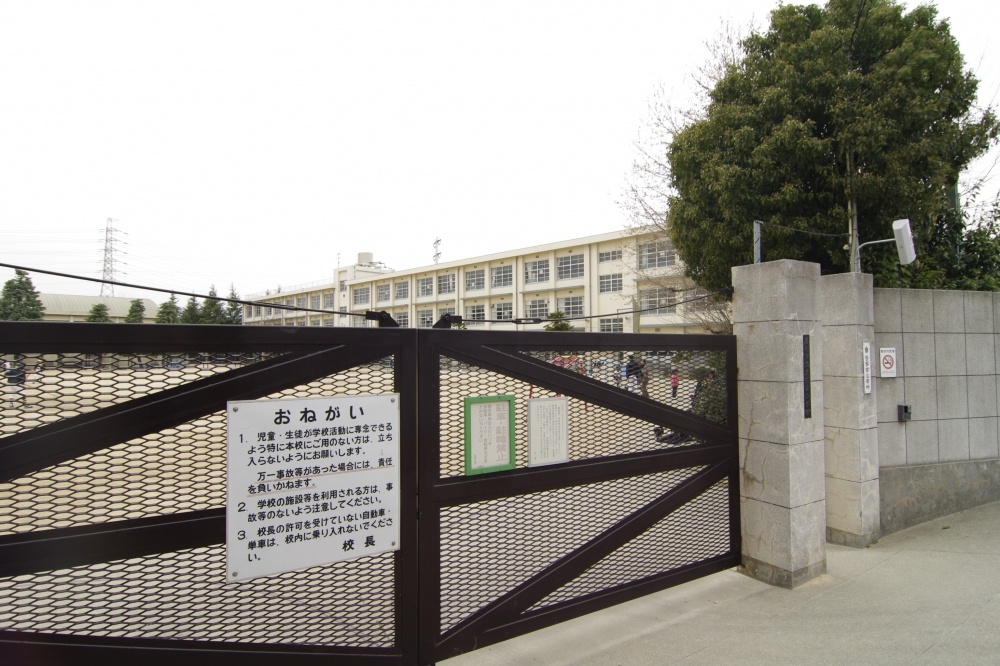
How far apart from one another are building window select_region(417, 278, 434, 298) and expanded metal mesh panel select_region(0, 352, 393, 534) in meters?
47.9

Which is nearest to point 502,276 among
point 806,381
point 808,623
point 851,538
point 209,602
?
point 851,538

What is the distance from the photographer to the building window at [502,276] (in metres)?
44.3

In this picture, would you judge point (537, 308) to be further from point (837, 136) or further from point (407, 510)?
point (407, 510)

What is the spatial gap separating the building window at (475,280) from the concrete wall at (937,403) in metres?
40.2

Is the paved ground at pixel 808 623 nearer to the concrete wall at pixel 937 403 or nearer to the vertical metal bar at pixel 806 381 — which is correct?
the concrete wall at pixel 937 403

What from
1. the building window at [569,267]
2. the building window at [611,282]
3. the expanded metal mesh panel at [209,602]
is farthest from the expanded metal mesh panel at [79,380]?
the building window at [569,267]

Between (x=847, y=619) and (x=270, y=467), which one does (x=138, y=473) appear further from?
(x=847, y=619)

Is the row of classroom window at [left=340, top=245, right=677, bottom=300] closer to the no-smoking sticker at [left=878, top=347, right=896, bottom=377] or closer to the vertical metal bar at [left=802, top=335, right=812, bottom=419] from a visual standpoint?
the no-smoking sticker at [left=878, top=347, right=896, bottom=377]

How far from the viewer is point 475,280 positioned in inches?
1836

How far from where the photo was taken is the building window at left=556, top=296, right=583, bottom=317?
39.3 metres

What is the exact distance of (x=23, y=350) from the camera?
7.12 feet

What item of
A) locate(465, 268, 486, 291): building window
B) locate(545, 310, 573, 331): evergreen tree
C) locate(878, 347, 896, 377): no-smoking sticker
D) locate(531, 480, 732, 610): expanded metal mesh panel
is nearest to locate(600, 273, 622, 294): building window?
locate(465, 268, 486, 291): building window

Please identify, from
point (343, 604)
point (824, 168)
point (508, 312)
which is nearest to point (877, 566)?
point (343, 604)

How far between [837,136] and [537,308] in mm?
34904
